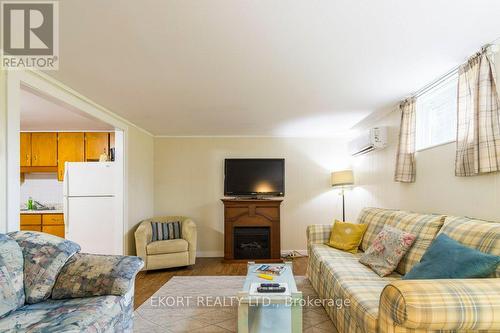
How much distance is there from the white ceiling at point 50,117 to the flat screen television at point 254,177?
2098 mm

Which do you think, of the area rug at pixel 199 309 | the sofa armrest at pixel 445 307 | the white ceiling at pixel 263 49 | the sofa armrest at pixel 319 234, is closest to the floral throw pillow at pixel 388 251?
the area rug at pixel 199 309

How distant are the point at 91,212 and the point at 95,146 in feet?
5.24

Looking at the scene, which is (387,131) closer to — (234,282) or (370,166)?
(370,166)

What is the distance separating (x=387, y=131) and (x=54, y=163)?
17.9 feet

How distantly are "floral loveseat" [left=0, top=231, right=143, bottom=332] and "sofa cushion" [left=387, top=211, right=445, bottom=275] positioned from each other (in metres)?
2.14

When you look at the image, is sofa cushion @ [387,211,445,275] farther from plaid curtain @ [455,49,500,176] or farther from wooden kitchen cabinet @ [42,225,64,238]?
wooden kitchen cabinet @ [42,225,64,238]

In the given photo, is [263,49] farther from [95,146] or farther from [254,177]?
[95,146]

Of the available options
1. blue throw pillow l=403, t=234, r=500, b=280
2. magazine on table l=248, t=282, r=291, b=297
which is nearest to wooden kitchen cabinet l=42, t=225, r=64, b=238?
magazine on table l=248, t=282, r=291, b=297

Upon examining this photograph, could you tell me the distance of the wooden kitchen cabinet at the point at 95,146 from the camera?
515 cm

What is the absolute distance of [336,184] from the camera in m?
4.81

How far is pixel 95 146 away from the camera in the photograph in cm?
516

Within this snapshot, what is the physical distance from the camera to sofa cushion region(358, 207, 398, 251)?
10.2ft

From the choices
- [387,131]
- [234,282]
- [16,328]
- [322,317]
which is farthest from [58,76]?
[387,131]

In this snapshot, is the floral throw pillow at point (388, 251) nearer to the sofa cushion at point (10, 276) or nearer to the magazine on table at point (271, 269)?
the magazine on table at point (271, 269)
